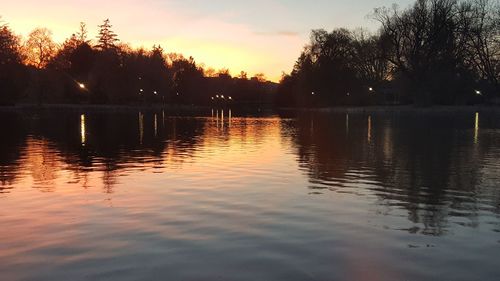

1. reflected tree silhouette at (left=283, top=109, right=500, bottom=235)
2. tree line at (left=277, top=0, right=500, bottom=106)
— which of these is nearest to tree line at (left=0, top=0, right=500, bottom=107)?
tree line at (left=277, top=0, right=500, bottom=106)

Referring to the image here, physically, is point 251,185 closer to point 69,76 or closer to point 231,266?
point 231,266

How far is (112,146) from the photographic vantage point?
2934cm

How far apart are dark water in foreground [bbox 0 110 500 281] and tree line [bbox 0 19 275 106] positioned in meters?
87.8

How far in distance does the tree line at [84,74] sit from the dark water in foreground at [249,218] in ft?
288

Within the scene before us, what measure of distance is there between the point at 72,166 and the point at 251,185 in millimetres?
8684

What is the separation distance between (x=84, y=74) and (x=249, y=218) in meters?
128

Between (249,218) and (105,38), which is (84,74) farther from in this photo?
(249,218)

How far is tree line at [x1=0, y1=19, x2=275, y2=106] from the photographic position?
10112cm

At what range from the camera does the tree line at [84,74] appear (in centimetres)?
10112

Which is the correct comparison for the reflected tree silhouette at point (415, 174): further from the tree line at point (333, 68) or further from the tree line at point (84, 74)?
the tree line at point (84, 74)

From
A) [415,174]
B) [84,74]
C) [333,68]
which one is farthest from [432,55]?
[84,74]

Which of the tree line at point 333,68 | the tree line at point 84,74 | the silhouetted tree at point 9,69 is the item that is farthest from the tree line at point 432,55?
the silhouetted tree at point 9,69

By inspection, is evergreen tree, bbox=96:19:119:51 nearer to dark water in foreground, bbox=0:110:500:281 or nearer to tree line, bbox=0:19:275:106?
tree line, bbox=0:19:275:106

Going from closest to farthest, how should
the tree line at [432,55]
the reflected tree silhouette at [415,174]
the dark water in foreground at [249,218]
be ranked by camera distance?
1. the dark water in foreground at [249,218]
2. the reflected tree silhouette at [415,174]
3. the tree line at [432,55]
